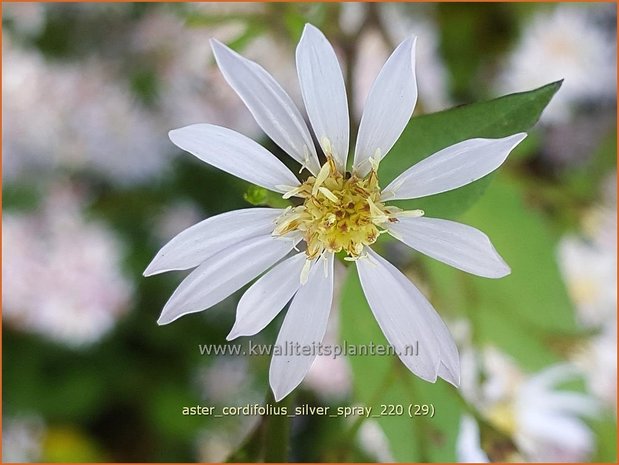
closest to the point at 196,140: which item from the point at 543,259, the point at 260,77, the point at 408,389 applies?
the point at 260,77

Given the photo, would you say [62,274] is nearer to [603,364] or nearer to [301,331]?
[301,331]

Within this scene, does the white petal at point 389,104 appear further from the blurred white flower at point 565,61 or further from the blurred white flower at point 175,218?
the blurred white flower at point 565,61

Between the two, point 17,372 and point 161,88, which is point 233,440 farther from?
point 161,88

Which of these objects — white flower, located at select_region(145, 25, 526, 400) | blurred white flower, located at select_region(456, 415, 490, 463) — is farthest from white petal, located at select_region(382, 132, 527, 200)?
blurred white flower, located at select_region(456, 415, 490, 463)

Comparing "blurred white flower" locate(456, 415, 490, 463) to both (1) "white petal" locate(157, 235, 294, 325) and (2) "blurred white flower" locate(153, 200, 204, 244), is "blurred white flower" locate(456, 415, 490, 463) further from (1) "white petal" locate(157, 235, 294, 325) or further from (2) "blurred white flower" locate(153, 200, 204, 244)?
(2) "blurred white flower" locate(153, 200, 204, 244)

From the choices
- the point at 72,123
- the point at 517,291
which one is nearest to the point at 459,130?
the point at 517,291

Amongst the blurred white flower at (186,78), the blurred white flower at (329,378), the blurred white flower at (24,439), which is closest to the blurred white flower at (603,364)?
the blurred white flower at (329,378)
